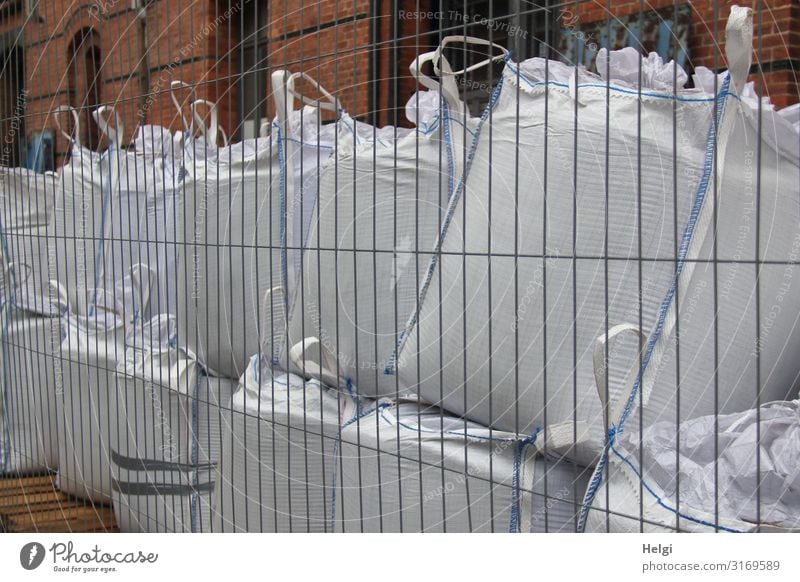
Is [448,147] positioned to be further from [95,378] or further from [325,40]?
[325,40]

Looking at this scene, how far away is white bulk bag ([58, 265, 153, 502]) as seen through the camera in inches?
101

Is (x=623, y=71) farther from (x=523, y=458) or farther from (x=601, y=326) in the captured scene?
(x=523, y=458)

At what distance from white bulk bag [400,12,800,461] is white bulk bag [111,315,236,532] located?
2.94 ft

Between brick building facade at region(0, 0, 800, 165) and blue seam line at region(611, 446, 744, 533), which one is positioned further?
brick building facade at region(0, 0, 800, 165)

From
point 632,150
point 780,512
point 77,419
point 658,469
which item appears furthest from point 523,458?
point 77,419

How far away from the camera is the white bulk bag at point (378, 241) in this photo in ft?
5.71

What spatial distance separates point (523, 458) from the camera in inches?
56.2

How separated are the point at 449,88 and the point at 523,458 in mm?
619

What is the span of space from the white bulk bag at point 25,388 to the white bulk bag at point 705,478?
1927 mm

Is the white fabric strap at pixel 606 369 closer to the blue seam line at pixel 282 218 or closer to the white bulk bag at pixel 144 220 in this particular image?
the blue seam line at pixel 282 218

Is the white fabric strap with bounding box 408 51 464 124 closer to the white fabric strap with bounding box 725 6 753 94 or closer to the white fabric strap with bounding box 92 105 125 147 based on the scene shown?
the white fabric strap with bounding box 725 6 753 94

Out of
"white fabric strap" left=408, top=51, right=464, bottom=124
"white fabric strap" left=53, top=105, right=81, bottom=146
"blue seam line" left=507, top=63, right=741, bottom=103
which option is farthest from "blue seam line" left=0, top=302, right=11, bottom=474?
"blue seam line" left=507, top=63, right=741, bottom=103
